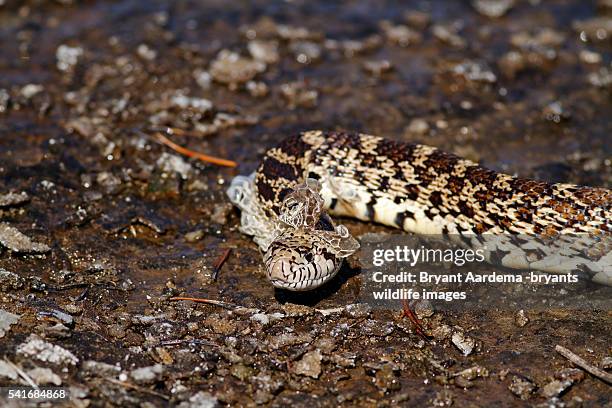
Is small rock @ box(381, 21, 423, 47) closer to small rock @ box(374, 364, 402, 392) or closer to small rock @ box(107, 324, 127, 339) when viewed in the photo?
small rock @ box(374, 364, 402, 392)

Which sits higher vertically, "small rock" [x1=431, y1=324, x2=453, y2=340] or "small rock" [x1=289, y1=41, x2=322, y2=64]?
"small rock" [x1=431, y1=324, x2=453, y2=340]

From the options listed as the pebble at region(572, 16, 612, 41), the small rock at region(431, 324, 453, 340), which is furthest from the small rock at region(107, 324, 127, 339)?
the pebble at region(572, 16, 612, 41)

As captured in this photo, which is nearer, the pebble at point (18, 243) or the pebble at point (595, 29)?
the pebble at point (18, 243)

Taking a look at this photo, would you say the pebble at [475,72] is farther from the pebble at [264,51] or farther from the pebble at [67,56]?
the pebble at [67,56]

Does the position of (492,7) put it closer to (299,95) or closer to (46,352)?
(299,95)

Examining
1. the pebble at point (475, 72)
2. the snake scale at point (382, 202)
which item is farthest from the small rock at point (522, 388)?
the pebble at point (475, 72)
